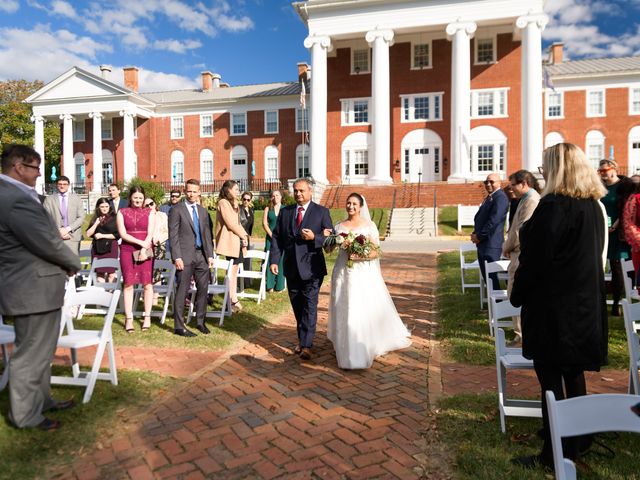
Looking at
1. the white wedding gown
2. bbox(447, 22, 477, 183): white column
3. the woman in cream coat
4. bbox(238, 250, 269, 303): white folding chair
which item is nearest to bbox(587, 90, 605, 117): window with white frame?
bbox(447, 22, 477, 183): white column

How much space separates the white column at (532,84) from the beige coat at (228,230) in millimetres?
24285

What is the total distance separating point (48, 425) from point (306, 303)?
9.56ft

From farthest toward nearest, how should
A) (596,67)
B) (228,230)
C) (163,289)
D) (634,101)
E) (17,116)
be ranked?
(17,116), (596,67), (634,101), (228,230), (163,289)

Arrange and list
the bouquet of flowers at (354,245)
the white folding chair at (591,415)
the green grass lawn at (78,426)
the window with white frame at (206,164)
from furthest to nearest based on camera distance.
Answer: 1. the window with white frame at (206,164)
2. the bouquet of flowers at (354,245)
3. the green grass lawn at (78,426)
4. the white folding chair at (591,415)

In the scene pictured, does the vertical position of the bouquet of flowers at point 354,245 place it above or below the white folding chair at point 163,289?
above

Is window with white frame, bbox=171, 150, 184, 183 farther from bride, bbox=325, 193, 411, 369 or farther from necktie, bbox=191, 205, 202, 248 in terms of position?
bride, bbox=325, 193, 411, 369

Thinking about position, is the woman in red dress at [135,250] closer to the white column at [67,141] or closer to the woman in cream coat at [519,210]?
the woman in cream coat at [519,210]

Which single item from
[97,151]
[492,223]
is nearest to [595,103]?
[492,223]

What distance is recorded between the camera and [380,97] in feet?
99.0

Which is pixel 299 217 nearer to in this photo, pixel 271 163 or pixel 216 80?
pixel 271 163

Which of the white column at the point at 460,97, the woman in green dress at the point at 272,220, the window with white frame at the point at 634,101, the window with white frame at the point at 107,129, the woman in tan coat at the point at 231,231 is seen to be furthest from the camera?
the window with white frame at the point at 107,129

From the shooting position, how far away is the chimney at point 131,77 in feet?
147

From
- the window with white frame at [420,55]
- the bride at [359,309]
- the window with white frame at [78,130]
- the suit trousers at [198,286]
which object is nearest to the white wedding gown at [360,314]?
the bride at [359,309]

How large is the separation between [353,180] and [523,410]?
103 ft
